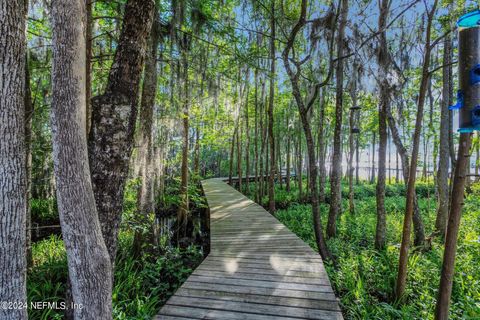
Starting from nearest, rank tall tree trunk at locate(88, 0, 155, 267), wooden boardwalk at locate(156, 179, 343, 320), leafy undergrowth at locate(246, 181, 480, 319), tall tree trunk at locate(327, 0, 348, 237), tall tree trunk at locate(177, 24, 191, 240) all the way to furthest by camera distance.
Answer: tall tree trunk at locate(88, 0, 155, 267)
wooden boardwalk at locate(156, 179, 343, 320)
leafy undergrowth at locate(246, 181, 480, 319)
tall tree trunk at locate(177, 24, 191, 240)
tall tree trunk at locate(327, 0, 348, 237)

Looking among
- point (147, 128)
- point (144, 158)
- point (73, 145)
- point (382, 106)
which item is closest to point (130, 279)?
point (144, 158)

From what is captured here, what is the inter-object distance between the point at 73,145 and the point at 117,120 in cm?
62

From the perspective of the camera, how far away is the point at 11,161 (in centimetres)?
173

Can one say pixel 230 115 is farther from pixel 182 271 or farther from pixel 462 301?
pixel 462 301

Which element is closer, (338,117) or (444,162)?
(338,117)

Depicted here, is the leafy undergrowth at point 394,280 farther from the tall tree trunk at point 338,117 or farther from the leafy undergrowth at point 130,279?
the leafy undergrowth at point 130,279

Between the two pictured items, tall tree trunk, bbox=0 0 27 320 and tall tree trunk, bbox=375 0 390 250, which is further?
tall tree trunk, bbox=375 0 390 250

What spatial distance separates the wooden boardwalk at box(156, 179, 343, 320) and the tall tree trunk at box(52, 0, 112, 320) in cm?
111

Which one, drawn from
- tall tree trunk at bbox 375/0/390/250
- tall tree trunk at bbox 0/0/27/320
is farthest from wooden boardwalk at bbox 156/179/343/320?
tall tree trunk at bbox 375/0/390/250

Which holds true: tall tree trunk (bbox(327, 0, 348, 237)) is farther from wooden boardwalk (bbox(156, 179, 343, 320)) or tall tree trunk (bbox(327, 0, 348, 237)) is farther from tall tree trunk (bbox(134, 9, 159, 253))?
tall tree trunk (bbox(134, 9, 159, 253))

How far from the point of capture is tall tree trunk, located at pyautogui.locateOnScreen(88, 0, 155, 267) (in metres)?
2.25

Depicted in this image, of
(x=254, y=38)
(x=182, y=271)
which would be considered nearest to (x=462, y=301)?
(x=182, y=271)

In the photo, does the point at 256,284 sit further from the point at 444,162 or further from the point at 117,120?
the point at 444,162

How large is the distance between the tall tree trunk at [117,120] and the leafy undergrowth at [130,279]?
1542mm
